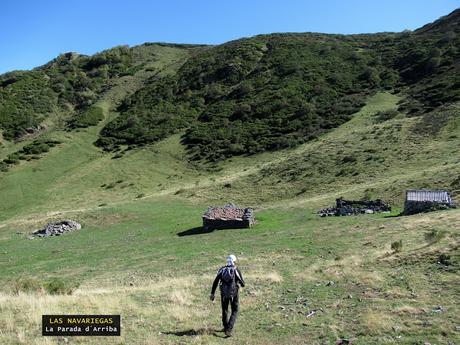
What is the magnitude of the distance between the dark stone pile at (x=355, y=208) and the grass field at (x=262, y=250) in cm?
156

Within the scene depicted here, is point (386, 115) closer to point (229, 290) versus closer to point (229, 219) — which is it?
point (229, 219)

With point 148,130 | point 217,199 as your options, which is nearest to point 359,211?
point 217,199

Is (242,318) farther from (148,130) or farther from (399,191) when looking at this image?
(148,130)

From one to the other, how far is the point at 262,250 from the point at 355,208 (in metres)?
12.3

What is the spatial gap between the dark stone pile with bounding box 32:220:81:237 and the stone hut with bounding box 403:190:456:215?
28908 mm

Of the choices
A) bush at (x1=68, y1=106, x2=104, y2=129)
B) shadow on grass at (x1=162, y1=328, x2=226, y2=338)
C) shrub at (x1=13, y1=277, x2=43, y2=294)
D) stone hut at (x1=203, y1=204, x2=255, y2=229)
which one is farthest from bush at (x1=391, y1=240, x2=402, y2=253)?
bush at (x1=68, y1=106, x2=104, y2=129)

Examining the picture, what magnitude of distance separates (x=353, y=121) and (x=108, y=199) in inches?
1516

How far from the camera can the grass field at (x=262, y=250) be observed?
12.3 m

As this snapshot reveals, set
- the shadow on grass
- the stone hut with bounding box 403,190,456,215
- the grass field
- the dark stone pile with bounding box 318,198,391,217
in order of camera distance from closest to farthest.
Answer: the shadow on grass, the grass field, the stone hut with bounding box 403,190,456,215, the dark stone pile with bounding box 318,198,391,217

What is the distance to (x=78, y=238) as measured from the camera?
37.8 metres

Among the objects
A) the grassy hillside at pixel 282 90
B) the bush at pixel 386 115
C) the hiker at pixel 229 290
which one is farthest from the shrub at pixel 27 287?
the bush at pixel 386 115

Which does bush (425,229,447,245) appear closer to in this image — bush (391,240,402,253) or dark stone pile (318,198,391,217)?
bush (391,240,402,253)

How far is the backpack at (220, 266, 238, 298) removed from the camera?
1196 centimetres

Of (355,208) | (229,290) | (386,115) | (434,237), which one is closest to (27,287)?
(229,290)
